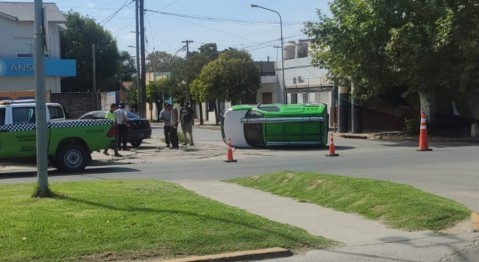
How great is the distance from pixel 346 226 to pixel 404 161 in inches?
361

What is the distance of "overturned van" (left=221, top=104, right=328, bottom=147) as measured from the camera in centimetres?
2333

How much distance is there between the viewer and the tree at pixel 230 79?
1858 inches

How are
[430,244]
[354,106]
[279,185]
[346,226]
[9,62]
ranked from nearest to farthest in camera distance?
[430,244] < [346,226] < [279,185] < [354,106] < [9,62]

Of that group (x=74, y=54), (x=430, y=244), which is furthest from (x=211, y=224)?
(x=74, y=54)

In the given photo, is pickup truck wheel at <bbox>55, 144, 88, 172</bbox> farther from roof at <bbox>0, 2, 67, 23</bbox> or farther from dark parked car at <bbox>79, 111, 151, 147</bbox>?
roof at <bbox>0, 2, 67, 23</bbox>

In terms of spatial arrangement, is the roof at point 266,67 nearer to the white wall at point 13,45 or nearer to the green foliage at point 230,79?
the green foliage at point 230,79

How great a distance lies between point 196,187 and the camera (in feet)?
40.0

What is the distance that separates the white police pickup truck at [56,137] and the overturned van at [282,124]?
25.7ft

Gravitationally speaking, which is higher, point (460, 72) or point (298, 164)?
point (460, 72)

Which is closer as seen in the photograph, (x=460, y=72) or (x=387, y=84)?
(x=460, y=72)

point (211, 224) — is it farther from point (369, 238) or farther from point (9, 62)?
point (9, 62)

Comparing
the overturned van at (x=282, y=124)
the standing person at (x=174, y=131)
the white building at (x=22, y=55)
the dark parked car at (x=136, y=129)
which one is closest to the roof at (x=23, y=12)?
the white building at (x=22, y=55)

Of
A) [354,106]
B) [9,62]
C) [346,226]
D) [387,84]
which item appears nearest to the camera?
[346,226]

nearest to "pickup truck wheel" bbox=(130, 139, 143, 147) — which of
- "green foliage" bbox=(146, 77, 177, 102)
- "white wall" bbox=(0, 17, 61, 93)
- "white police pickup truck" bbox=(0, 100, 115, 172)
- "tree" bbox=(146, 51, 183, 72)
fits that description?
"white police pickup truck" bbox=(0, 100, 115, 172)
